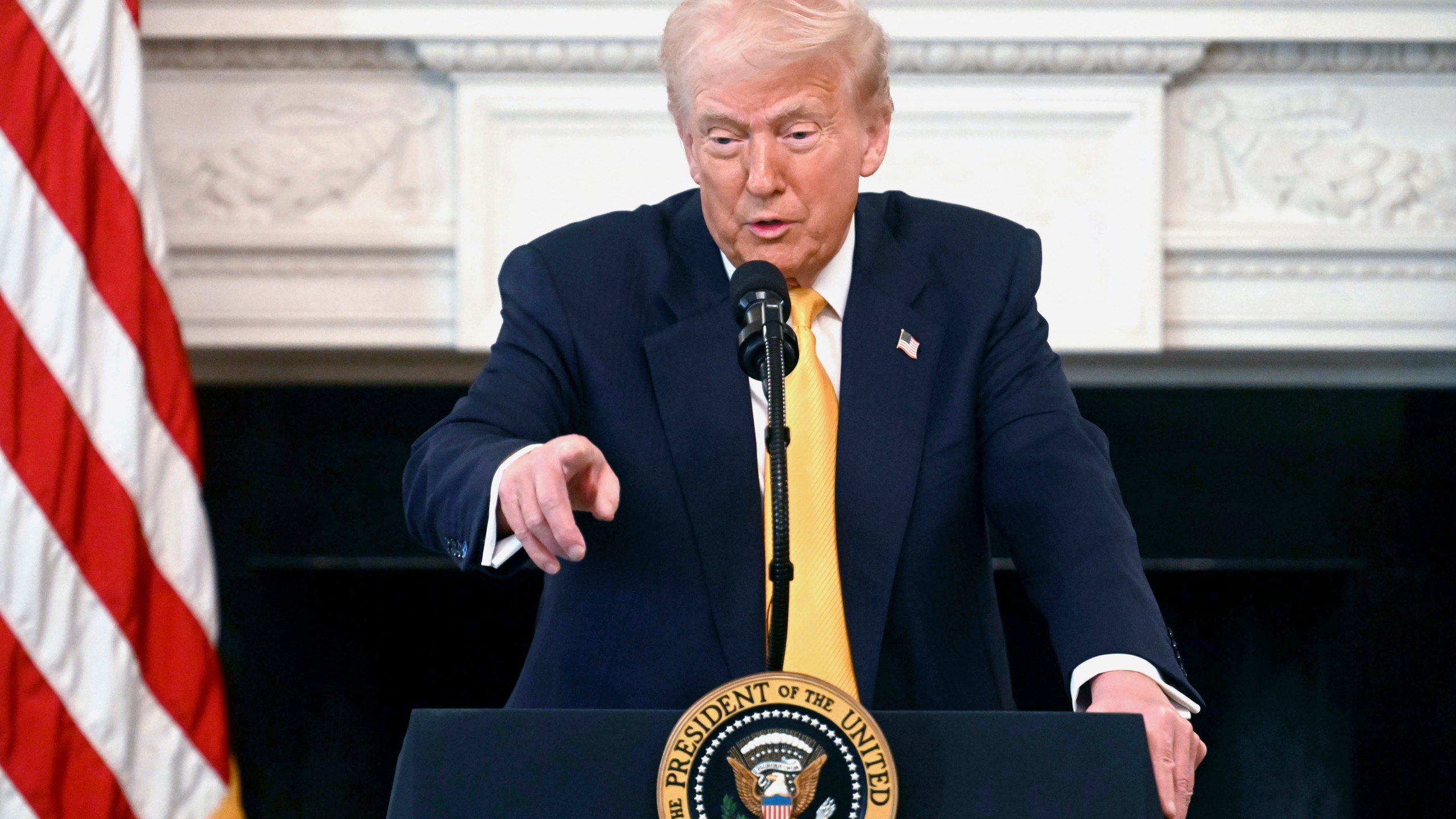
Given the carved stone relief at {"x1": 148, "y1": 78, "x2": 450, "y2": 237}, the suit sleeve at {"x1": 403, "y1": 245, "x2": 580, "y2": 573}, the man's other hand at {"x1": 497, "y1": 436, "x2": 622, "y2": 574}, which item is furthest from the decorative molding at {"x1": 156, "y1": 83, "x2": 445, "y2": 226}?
the man's other hand at {"x1": 497, "y1": 436, "x2": 622, "y2": 574}

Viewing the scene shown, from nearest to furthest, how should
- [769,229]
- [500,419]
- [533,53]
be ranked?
1. [500,419]
2. [769,229]
3. [533,53]

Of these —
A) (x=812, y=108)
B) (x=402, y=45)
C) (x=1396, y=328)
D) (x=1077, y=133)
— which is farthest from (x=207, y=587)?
(x=1396, y=328)

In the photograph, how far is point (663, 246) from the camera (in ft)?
5.19

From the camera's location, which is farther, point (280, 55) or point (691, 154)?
point (280, 55)

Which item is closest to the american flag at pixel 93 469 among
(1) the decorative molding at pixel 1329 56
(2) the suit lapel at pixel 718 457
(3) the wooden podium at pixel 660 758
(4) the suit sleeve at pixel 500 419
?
(4) the suit sleeve at pixel 500 419

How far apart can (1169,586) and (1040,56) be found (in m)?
1.18

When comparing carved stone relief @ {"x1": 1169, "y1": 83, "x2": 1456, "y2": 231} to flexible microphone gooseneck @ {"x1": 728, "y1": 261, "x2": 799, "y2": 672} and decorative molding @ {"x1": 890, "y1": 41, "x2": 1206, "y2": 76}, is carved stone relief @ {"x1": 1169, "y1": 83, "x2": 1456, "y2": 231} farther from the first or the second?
flexible microphone gooseneck @ {"x1": 728, "y1": 261, "x2": 799, "y2": 672}

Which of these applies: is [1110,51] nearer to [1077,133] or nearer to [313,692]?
[1077,133]

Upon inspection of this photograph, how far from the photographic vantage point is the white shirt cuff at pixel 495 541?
106 centimetres

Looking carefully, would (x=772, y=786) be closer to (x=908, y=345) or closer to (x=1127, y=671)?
(x=1127, y=671)

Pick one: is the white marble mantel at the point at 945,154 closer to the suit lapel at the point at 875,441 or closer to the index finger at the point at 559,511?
the suit lapel at the point at 875,441

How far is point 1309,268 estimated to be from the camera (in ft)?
9.45

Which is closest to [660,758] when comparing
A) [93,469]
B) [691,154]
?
[691,154]

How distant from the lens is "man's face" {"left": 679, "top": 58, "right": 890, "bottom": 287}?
1382mm
